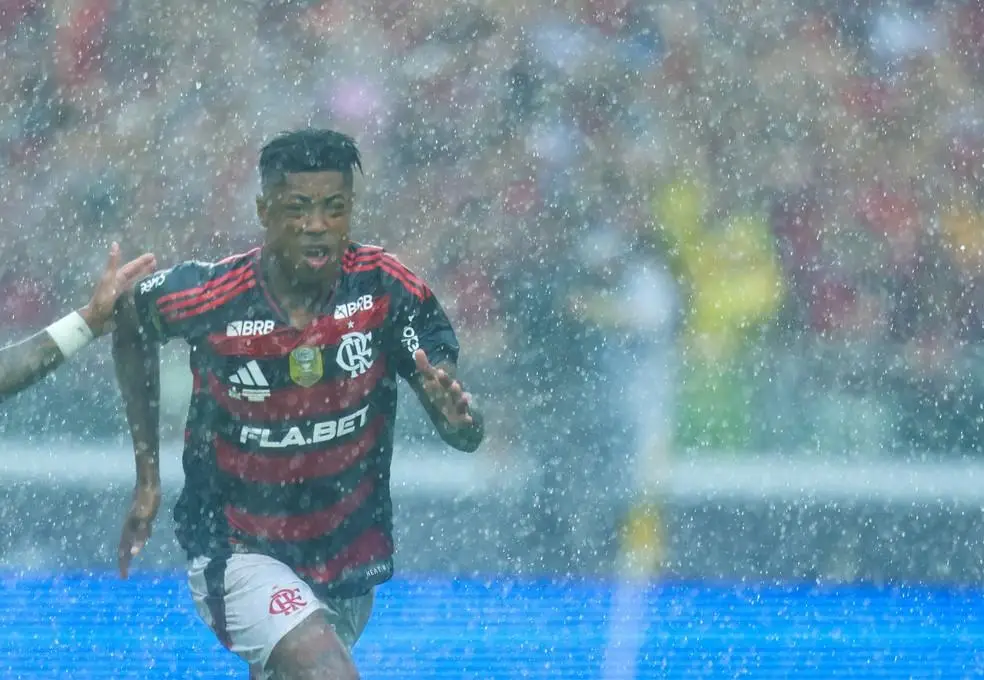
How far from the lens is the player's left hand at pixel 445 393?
2.58 meters

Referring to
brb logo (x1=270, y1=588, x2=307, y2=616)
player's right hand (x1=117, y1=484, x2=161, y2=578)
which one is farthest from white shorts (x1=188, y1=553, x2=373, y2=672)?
player's right hand (x1=117, y1=484, x2=161, y2=578)

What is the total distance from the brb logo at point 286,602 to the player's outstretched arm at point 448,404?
40 centimetres

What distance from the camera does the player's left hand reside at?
2582 mm

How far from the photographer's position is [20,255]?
7266 millimetres

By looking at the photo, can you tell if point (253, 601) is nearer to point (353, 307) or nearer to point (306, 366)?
point (306, 366)

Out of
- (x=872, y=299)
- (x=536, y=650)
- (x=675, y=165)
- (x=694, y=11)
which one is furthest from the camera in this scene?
(x=694, y=11)

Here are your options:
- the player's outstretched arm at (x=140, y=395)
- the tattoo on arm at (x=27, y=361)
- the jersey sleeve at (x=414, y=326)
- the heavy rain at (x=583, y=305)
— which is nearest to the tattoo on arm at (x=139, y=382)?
the player's outstretched arm at (x=140, y=395)

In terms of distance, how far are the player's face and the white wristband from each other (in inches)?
21.8

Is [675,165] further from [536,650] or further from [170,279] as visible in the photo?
[170,279]

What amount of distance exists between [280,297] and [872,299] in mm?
4697

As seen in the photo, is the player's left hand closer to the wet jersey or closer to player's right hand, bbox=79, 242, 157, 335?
the wet jersey

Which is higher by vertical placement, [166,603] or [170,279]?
[170,279]

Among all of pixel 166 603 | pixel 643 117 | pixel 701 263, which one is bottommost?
pixel 166 603

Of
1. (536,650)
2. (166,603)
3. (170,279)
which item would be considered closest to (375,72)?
(166,603)
